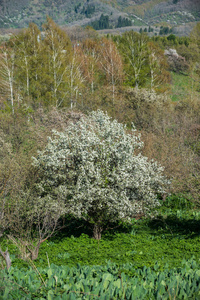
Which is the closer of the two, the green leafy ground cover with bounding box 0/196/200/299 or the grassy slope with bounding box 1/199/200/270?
the green leafy ground cover with bounding box 0/196/200/299

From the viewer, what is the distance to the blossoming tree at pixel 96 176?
931 cm

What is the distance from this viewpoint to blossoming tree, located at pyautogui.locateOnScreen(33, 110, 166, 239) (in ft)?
30.6

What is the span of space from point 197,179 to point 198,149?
30.6 ft

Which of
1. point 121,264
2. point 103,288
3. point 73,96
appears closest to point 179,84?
point 73,96

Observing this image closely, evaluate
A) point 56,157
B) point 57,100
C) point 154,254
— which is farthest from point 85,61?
point 154,254

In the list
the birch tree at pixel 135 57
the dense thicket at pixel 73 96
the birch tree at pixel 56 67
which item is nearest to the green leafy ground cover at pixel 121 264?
the dense thicket at pixel 73 96

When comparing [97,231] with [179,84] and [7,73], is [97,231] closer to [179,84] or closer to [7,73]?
[7,73]

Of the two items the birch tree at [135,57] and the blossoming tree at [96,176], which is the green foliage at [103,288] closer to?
the blossoming tree at [96,176]

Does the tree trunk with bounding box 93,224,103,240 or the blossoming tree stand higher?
the blossoming tree

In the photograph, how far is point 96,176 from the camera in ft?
30.1

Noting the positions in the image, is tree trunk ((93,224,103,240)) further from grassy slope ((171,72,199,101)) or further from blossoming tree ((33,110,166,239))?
grassy slope ((171,72,199,101))

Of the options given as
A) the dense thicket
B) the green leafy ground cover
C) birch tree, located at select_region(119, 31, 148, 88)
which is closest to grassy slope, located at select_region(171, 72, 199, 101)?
the dense thicket

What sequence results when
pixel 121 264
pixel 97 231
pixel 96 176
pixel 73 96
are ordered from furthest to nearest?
pixel 73 96
pixel 97 231
pixel 96 176
pixel 121 264

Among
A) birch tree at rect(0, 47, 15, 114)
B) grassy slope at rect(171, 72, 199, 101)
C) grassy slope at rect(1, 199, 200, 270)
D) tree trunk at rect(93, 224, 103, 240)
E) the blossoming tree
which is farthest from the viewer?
grassy slope at rect(171, 72, 199, 101)
